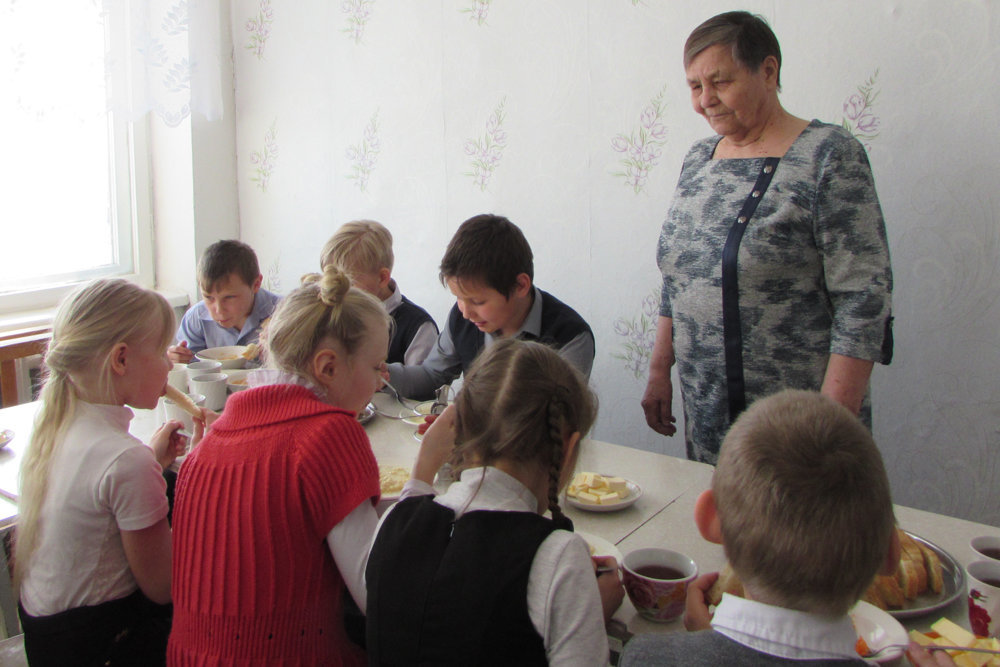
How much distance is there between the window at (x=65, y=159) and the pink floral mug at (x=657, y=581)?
287 cm

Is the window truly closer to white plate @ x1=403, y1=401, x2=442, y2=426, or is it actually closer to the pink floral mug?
white plate @ x1=403, y1=401, x2=442, y2=426

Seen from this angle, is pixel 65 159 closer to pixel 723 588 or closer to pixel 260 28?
pixel 260 28

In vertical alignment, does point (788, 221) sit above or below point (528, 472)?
above

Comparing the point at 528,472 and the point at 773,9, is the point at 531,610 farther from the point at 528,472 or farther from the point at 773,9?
the point at 773,9

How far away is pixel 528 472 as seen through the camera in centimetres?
101

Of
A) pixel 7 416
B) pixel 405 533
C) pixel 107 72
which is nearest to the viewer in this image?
pixel 405 533

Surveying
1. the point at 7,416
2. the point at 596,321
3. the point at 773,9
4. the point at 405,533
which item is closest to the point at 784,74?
the point at 773,9

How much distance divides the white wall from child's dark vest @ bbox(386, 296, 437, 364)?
54cm

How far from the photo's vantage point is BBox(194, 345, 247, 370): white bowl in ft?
7.31

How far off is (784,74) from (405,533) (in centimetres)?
173

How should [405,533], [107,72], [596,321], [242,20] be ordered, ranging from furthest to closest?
[242,20]
[107,72]
[596,321]
[405,533]

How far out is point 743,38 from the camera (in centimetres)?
159

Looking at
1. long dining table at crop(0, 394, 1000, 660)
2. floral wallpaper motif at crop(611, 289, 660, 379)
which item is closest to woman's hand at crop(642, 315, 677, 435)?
long dining table at crop(0, 394, 1000, 660)

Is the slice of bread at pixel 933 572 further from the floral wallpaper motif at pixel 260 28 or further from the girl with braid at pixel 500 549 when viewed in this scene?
the floral wallpaper motif at pixel 260 28
